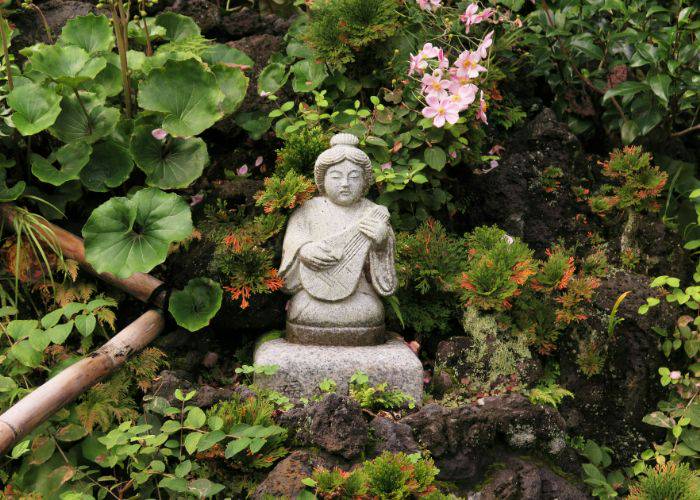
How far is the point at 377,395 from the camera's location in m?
3.78

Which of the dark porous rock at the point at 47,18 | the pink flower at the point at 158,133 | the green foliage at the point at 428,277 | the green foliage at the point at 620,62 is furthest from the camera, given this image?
the dark porous rock at the point at 47,18

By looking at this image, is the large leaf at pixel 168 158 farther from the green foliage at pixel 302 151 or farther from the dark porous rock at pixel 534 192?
the dark porous rock at pixel 534 192

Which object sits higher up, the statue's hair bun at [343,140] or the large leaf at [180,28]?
the large leaf at [180,28]

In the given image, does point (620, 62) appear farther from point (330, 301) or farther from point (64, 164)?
point (64, 164)

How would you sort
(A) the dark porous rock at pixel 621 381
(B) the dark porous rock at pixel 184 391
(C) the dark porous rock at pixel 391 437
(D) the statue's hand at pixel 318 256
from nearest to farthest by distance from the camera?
(C) the dark porous rock at pixel 391 437
(B) the dark porous rock at pixel 184 391
(D) the statue's hand at pixel 318 256
(A) the dark porous rock at pixel 621 381

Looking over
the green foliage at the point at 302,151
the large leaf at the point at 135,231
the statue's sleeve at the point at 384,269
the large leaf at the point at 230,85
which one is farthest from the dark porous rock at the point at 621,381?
the large leaf at the point at 230,85

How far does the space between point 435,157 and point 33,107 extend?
2293 mm

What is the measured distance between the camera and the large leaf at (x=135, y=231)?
381 cm

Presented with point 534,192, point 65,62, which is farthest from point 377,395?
point 65,62

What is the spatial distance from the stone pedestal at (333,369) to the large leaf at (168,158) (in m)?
1.14

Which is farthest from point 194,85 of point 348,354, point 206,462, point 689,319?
point 689,319

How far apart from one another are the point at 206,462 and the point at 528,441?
1.51 metres

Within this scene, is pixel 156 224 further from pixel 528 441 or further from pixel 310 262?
pixel 528 441

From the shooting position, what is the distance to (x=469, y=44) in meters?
5.32
